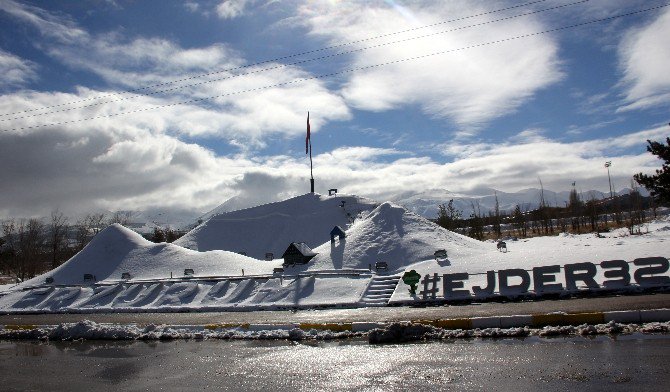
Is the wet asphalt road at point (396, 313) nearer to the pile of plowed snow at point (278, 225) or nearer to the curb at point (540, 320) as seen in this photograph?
the curb at point (540, 320)

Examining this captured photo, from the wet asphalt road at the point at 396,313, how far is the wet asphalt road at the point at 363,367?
187 inches

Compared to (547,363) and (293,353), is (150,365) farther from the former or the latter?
(547,363)

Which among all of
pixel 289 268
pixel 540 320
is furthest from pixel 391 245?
pixel 540 320

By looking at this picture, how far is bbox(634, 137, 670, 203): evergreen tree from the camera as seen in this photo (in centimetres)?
2436

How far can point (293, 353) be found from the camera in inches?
546

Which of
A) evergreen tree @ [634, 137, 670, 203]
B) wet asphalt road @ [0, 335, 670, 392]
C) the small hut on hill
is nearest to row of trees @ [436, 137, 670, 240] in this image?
evergreen tree @ [634, 137, 670, 203]

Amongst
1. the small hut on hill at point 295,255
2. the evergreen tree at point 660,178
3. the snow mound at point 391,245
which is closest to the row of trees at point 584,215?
the evergreen tree at point 660,178

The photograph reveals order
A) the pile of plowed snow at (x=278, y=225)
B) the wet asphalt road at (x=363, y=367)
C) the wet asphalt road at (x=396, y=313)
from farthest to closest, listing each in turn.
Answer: the pile of plowed snow at (x=278, y=225) → the wet asphalt road at (x=396, y=313) → the wet asphalt road at (x=363, y=367)

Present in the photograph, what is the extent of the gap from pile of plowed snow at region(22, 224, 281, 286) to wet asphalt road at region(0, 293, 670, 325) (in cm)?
974

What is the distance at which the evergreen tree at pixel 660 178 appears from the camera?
2436 centimetres

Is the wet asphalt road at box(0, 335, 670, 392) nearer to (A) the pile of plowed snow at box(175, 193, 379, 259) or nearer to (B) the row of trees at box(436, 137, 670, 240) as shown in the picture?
(B) the row of trees at box(436, 137, 670, 240)

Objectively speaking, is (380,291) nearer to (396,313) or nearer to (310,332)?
(396,313)

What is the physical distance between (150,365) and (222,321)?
8.73m

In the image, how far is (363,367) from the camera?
11516mm
